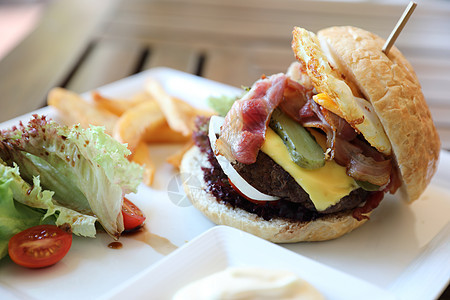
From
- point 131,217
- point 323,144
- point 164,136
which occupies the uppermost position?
point 323,144

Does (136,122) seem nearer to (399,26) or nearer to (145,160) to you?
(145,160)

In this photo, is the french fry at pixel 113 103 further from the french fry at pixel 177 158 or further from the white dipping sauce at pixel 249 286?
the white dipping sauce at pixel 249 286

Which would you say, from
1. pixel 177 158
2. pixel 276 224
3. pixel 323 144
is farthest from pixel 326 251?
pixel 177 158

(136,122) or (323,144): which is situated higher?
(323,144)

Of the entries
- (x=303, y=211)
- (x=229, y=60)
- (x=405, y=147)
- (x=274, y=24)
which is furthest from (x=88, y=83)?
(x=405, y=147)

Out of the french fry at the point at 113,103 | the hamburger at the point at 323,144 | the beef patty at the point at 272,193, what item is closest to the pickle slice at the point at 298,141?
the hamburger at the point at 323,144

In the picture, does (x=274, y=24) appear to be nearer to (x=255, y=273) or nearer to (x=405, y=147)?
A: (x=405, y=147)

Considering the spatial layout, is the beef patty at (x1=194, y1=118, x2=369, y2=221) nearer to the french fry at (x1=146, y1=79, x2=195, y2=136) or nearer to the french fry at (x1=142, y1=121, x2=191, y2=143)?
the french fry at (x1=146, y1=79, x2=195, y2=136)
